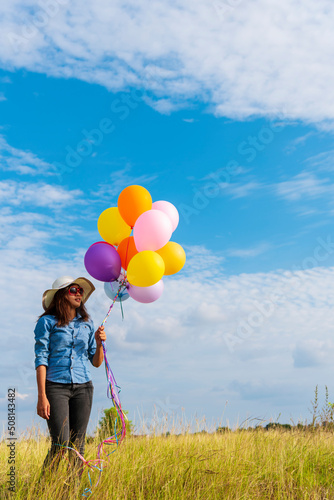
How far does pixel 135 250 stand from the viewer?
505 cm

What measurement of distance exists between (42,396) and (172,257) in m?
1.98

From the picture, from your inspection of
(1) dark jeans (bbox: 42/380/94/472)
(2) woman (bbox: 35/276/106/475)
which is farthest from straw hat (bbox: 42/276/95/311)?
(1) dark jeans (bbox: 42/380/94/472)

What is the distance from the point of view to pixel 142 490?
13.5 ft

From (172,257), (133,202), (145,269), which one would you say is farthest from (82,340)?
(133,202)

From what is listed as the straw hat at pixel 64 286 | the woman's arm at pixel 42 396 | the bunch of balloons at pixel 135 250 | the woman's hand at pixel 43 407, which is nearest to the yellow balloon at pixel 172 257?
the bunch of balloons at pixel 135 250

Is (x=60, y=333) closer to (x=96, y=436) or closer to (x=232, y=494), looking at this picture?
(x=232, y=494)

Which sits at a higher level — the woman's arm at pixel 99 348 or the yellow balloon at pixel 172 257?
the yellow balloon at pixel 172 257

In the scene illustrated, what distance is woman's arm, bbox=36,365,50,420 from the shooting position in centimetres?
379

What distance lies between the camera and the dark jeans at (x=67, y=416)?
387 cm

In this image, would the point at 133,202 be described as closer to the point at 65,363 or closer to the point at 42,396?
the point at 65,363

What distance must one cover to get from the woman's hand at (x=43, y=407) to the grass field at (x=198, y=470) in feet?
1.70

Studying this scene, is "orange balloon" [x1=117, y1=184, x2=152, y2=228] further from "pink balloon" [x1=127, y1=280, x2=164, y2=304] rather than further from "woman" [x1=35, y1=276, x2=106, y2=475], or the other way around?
"woman" [x1=35, y1=276, x2=106, y2=475]

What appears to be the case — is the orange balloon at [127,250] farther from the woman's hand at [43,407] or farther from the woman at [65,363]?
the woman's hand at [43,407]

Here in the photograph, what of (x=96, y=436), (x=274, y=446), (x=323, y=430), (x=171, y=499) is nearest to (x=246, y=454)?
(x=274, y=446)
